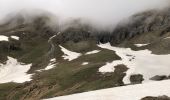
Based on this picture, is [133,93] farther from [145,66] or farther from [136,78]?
[145,66]

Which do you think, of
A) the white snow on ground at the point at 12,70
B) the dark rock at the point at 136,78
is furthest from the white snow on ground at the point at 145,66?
the white snow on ground at the point at 12,70

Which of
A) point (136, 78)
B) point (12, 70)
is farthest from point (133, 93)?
point (12, 70)

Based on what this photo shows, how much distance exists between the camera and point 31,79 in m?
146

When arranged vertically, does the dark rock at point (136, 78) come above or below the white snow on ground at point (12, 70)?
below

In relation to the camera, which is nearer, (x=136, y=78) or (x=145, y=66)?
Result: (x=136, y=78)

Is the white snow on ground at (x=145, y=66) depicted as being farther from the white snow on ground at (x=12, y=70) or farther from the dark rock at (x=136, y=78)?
the white snow on ground at (x=12, y=70)

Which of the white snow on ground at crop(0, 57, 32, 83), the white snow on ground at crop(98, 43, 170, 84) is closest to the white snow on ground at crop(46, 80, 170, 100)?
the white snow on ground at crop(98, 43, 170, 84)

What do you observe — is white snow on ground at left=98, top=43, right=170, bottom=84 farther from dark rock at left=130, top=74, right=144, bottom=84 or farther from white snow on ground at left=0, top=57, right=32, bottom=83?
white snow on ground at left=0, top=57, right=32, bottom=83

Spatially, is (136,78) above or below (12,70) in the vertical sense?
below

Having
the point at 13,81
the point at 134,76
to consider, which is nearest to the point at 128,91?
the point at 134,76

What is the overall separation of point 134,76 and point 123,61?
32.4 metres

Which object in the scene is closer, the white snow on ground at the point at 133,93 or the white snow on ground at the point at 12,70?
the white snow on ground at the point at 133,93

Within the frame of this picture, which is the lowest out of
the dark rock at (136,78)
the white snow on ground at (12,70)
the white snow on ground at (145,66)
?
the dark rock at (136,78)

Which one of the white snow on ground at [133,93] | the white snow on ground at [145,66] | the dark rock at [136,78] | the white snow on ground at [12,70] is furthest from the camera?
the white snow on ground at [12,70]
